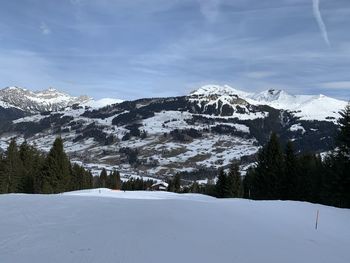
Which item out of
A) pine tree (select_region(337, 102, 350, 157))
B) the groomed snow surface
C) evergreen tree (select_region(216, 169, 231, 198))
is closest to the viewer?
the groomed snow surface

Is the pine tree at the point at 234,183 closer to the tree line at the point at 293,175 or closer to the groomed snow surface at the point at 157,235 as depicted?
the tree line at the point at 293,175

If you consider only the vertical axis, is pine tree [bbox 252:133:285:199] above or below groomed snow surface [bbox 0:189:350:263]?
above

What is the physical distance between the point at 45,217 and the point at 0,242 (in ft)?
17.7

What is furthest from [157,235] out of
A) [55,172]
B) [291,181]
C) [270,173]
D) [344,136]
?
[55,172]

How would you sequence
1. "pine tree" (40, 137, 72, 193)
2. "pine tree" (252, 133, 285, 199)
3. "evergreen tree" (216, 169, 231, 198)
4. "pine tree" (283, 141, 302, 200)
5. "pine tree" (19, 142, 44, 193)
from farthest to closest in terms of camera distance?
1. "evergreen tree" (216, 169, 231, 198)
2. "pine tree" (19, 142, 44, 193)
3. "pine tree" (40, 137, 72, 193)
4. "pine tree" (252, 133, 285, 199)
5. "pine tree" (283, 141, 302, 200)

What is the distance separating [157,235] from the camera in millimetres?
16594

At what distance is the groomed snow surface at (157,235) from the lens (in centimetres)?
1353

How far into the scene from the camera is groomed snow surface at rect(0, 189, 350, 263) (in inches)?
533

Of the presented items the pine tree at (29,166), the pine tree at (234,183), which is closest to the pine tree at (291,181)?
the pine tree at (234,183)

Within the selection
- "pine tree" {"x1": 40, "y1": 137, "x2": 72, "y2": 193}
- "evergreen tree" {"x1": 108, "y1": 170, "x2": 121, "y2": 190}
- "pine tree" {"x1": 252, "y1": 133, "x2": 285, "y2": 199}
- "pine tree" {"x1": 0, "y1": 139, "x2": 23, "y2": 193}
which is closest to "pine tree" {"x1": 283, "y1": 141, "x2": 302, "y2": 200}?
"pine tree" {"x1": 252, "y1": 133, "x2": 285, "y2": 199}

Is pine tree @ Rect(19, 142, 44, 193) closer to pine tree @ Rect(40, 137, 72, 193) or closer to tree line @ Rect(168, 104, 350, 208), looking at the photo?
pine tree @ Rect(40, 137, 72, 193)

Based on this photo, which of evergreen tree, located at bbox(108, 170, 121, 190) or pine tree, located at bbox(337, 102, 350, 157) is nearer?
pine tree, located at bbox(337, 102, 350, 157)

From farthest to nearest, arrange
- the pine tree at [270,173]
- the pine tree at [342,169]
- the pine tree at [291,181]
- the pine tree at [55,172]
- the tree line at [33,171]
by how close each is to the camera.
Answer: the tree line at [33,171] → the pine tree at [55,172] → the pine tree at [270,173] → the pine tree at [291,181] → the pine tree at [342,169]

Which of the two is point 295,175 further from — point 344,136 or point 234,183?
point 234,183
